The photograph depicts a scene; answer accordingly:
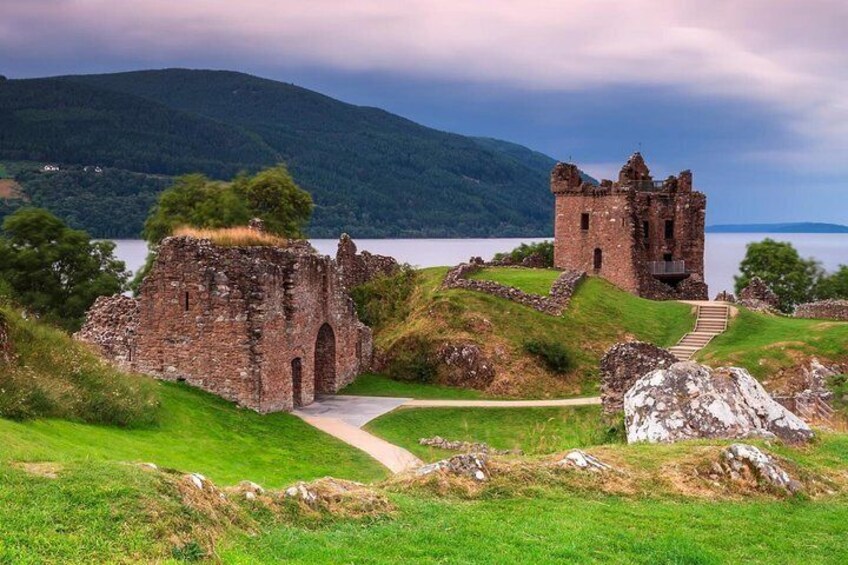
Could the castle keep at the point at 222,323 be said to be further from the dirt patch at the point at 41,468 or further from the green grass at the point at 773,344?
the dirt patch at the point at 41,468

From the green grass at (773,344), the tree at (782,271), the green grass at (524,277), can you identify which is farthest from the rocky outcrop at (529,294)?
the tree at (782,271)

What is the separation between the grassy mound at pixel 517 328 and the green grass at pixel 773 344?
8.32 ft

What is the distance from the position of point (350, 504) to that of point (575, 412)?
19.9 meters

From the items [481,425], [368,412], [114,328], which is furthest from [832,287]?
[114,328]

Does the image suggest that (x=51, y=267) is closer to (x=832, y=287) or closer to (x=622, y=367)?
(x=622, y=367)

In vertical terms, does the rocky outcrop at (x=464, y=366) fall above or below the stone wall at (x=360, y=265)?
below

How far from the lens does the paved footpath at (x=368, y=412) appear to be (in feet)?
82.2

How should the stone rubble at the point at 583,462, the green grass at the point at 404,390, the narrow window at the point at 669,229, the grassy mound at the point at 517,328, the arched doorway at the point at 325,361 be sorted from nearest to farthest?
the stone rubble at the point at 583,462
the green grass at the point at 404,390
the arched doorway at the point at 325,361
the grassy mound at the point at 517,328
the narrow window at the point at 669,229

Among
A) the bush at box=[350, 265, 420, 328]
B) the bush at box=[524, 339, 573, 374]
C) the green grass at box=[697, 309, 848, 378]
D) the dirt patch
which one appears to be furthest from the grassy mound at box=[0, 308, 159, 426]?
the green grass at box=[697, 309, 848, 378]

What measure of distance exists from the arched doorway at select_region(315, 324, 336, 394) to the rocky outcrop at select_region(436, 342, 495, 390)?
4.46 metres

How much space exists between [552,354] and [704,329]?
9277 millimetres

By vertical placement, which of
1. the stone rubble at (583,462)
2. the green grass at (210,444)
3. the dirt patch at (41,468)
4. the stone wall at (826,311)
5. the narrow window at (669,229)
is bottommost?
the green grass at (210,444)

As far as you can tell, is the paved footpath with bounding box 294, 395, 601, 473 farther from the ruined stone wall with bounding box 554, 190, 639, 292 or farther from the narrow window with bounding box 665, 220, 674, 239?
the narrow window with bounding box 665, 220, 674, 239

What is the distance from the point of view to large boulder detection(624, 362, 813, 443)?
16.3 m
